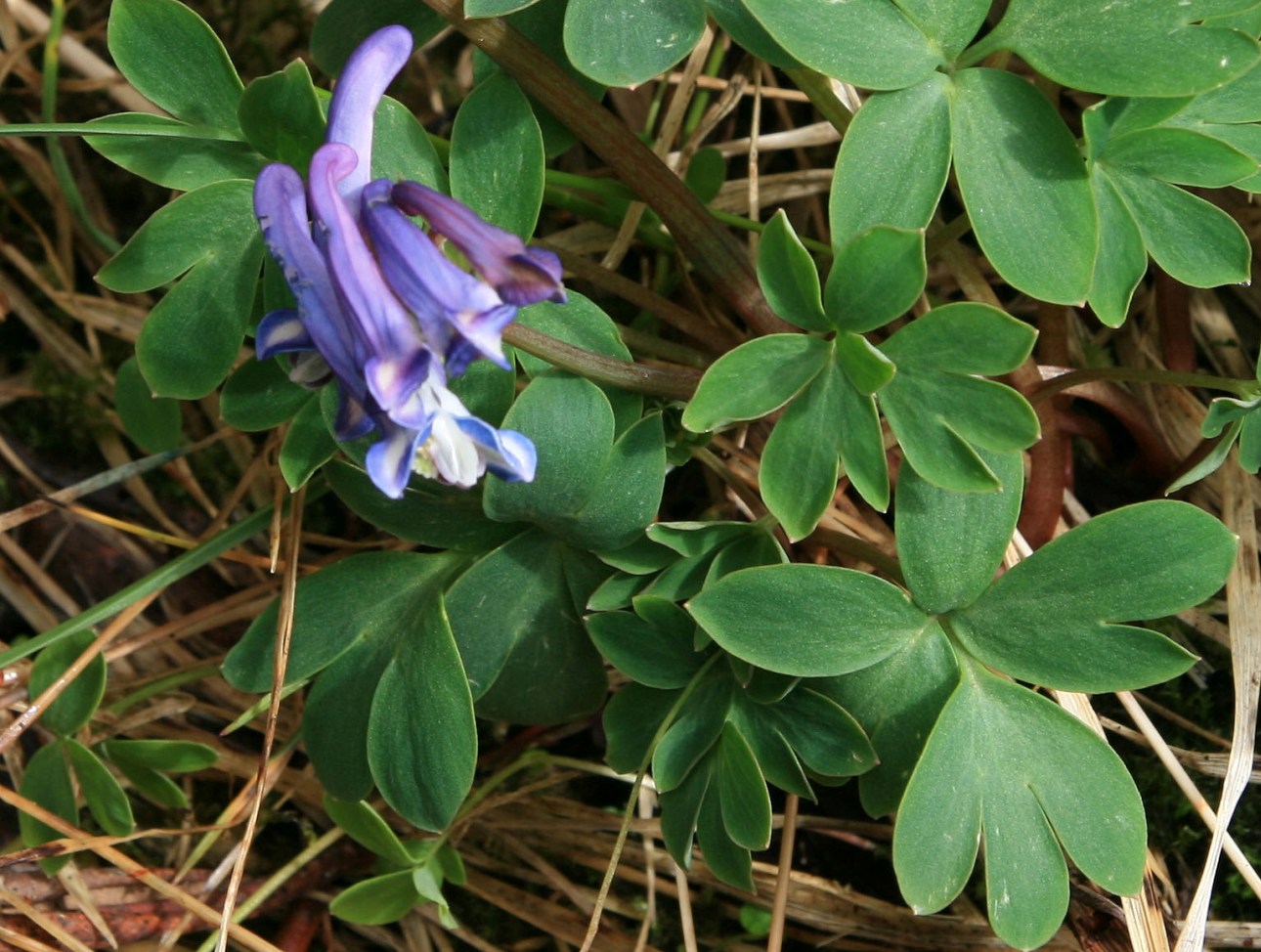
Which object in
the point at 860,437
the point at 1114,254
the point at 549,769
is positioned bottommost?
the point at 549,769

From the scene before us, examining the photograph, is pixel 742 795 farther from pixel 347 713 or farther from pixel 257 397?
pixel 257 397

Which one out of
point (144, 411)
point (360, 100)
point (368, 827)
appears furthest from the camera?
point (144, 411)

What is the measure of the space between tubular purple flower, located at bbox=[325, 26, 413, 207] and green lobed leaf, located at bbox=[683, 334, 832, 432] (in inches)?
21.4

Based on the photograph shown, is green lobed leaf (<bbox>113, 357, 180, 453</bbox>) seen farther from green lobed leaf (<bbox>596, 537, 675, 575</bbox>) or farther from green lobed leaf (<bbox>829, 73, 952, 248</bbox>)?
green lobed leaf (<bbox>829, 73, 952, 248</bbox>)

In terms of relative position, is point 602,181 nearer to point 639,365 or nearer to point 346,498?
point 639,365

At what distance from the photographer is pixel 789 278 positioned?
1613 millimetres

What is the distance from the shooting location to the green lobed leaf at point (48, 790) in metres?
2.24

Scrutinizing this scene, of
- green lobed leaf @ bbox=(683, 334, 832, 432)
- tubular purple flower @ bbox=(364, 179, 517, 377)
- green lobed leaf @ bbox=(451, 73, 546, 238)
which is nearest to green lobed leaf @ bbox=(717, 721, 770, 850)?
green lobed leaf @ bbox=(683, 334, 832, 432)

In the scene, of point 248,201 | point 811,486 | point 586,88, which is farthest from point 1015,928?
point 248,201

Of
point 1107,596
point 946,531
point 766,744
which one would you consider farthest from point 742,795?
point 1107,596

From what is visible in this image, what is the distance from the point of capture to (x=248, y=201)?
178 cm

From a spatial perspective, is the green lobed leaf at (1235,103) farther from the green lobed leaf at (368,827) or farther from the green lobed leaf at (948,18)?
the green lobed leaf at (368,827)

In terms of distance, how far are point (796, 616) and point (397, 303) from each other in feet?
2.39

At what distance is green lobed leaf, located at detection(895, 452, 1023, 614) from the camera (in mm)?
1698
